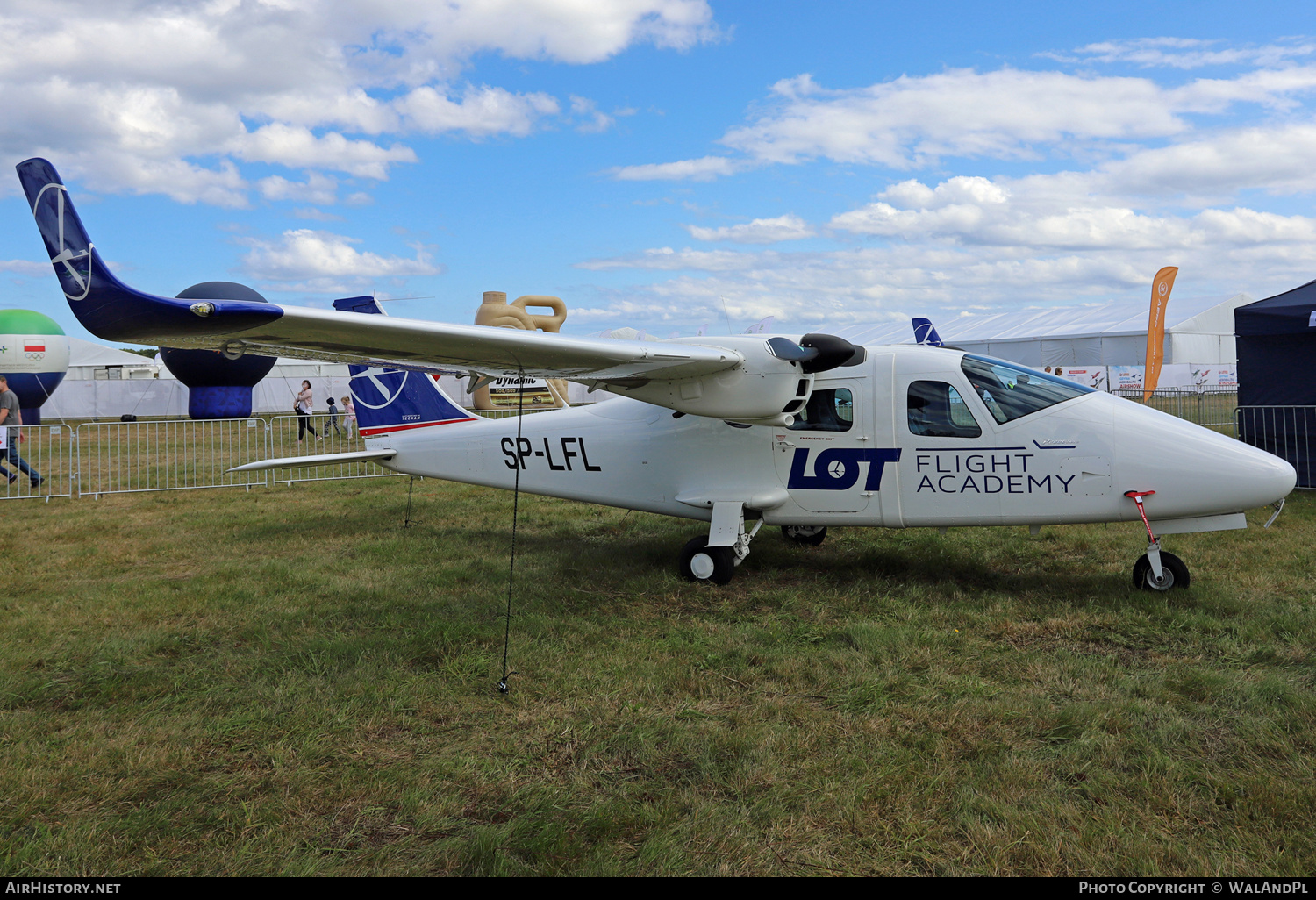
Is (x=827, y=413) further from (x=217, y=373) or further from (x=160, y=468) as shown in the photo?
(x=217, y=373)

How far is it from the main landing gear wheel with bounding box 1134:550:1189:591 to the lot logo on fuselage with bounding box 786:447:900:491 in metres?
2.23

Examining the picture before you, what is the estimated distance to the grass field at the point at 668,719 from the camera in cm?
327

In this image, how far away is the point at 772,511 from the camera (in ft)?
25.4

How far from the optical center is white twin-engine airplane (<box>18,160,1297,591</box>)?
20.4 ft

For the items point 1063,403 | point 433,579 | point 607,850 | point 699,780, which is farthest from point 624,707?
point 1063,403

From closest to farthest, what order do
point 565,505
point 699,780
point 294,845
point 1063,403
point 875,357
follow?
point 294,845 → point 699,780 → point 1063,403 → point 875,357 → point 565,505

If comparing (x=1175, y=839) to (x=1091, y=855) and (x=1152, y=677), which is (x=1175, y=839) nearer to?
(x=1091, y=855)

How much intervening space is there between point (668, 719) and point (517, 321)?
97.6 feet

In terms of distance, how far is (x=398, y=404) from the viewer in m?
9.83

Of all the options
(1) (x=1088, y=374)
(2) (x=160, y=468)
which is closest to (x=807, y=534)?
(2) (x=160, y=468)

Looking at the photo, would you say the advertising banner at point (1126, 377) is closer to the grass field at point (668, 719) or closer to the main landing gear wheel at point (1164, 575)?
the grass field at point (668, 719)

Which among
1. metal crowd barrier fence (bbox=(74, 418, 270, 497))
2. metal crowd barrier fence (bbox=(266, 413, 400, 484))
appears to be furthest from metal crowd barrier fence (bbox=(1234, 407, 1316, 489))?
metal crowd barrier fence (bbox=(74, 418, 270, 497))

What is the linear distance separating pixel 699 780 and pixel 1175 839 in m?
1.99

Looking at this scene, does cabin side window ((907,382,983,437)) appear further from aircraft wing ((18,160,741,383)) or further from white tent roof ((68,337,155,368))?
white tent roof ((68,337,155,368))
